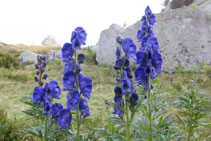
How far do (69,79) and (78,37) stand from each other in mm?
296

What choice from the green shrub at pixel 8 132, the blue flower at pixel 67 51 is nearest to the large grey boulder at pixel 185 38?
the green shrub at pixel 8 132

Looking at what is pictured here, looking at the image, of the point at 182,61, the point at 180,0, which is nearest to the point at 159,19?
the point at 182,61

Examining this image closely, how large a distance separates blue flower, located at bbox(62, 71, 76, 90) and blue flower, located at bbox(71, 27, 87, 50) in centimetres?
18

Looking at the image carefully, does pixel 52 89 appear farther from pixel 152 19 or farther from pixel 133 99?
pixel 152 19

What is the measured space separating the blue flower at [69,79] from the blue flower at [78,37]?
180mm

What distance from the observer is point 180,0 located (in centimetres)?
1766

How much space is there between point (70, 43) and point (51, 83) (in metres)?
0.38

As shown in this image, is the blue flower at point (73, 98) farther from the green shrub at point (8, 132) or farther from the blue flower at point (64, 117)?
the green shrub at point (8, 132)

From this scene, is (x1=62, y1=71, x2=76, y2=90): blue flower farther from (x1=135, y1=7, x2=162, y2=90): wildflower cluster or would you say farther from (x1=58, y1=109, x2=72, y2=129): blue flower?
(x1=135, y1=7, x2=162, y2=90): wildflower cluster

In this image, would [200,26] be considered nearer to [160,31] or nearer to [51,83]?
[160,31]

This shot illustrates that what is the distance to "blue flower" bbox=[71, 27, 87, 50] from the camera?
136 centimetres

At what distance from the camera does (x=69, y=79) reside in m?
1.34

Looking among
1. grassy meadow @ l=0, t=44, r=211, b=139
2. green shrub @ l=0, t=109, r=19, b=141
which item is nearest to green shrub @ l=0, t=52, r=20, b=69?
grassy meadow @ l=0, t=44, r=211, b=139

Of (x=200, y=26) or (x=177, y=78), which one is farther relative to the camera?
(x=200, y=26)
